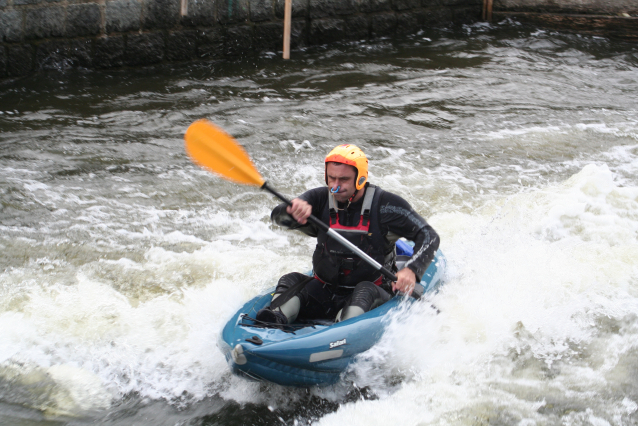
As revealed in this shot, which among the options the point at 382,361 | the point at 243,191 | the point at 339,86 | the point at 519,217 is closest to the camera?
the point at 382,361

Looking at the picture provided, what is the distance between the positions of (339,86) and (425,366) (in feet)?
20.0

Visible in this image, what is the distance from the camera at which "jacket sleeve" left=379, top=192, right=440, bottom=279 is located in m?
3.63

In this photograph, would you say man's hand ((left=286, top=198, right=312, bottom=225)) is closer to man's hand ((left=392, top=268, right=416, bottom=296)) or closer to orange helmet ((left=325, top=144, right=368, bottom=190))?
orange helmet ((left=325, top=144, right=368, bottom=190))

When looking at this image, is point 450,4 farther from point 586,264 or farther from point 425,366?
point 425,366

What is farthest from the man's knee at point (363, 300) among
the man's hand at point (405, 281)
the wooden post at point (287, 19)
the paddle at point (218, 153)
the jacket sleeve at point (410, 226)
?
the wooden post at point (287, 19)

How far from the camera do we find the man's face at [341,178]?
11.5ft

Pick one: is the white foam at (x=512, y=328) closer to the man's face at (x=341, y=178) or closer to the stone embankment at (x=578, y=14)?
the man's face at (x=341, y=178)

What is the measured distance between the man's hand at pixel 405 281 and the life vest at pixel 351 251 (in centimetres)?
21

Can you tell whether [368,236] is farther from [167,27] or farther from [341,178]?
[167,27]

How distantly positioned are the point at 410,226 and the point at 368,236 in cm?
25

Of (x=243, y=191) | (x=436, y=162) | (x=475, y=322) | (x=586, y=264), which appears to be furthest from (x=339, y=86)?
(x=475, y=322)

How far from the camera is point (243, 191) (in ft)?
21.5

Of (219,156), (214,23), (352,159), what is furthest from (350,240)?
(214,23)

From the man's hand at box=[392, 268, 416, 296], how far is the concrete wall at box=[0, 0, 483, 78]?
22.1 feet
